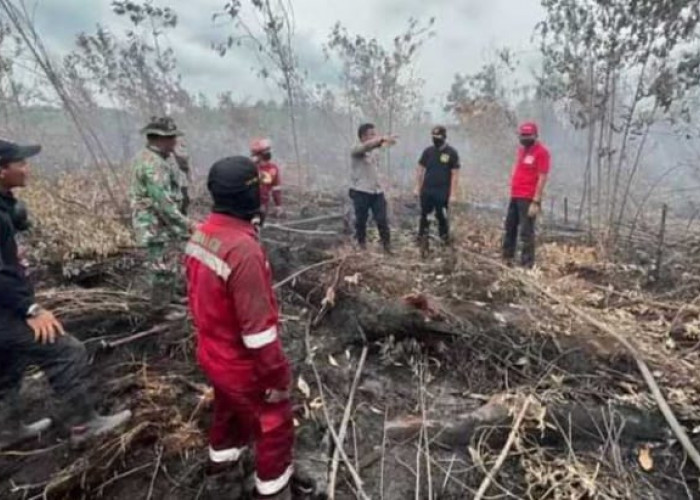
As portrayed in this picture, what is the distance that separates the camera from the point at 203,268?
6.75 ft

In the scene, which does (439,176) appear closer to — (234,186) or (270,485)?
(234,186)

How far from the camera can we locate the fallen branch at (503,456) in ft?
8.00

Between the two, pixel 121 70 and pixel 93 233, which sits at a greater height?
pixel 121 70

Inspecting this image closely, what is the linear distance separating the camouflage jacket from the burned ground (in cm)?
64

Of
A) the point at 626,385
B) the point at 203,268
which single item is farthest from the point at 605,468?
the point at 203,268

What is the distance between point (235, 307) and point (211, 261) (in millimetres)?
203

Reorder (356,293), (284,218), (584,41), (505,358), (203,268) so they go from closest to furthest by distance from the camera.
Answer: (203,268), (505,358), (356,293), (584,41), (284,218)

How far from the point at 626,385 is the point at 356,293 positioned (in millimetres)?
2057

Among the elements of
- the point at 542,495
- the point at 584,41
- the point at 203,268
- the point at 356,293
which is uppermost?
the point at 584,41

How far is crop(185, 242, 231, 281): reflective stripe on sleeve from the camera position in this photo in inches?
77.3

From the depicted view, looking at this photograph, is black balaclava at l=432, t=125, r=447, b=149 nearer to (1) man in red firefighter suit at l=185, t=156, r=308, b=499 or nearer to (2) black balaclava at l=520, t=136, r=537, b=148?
(2) black balaclava at l=520, t=136, r=537, b=148

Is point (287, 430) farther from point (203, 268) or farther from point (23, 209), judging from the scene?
point (23, 209)

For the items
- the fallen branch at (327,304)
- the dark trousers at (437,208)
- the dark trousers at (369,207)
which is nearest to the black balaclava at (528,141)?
the dark trousers at (437,208)

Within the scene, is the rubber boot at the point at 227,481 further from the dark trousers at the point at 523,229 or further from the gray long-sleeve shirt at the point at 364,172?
A: the dark trousers at the point at 523,229
